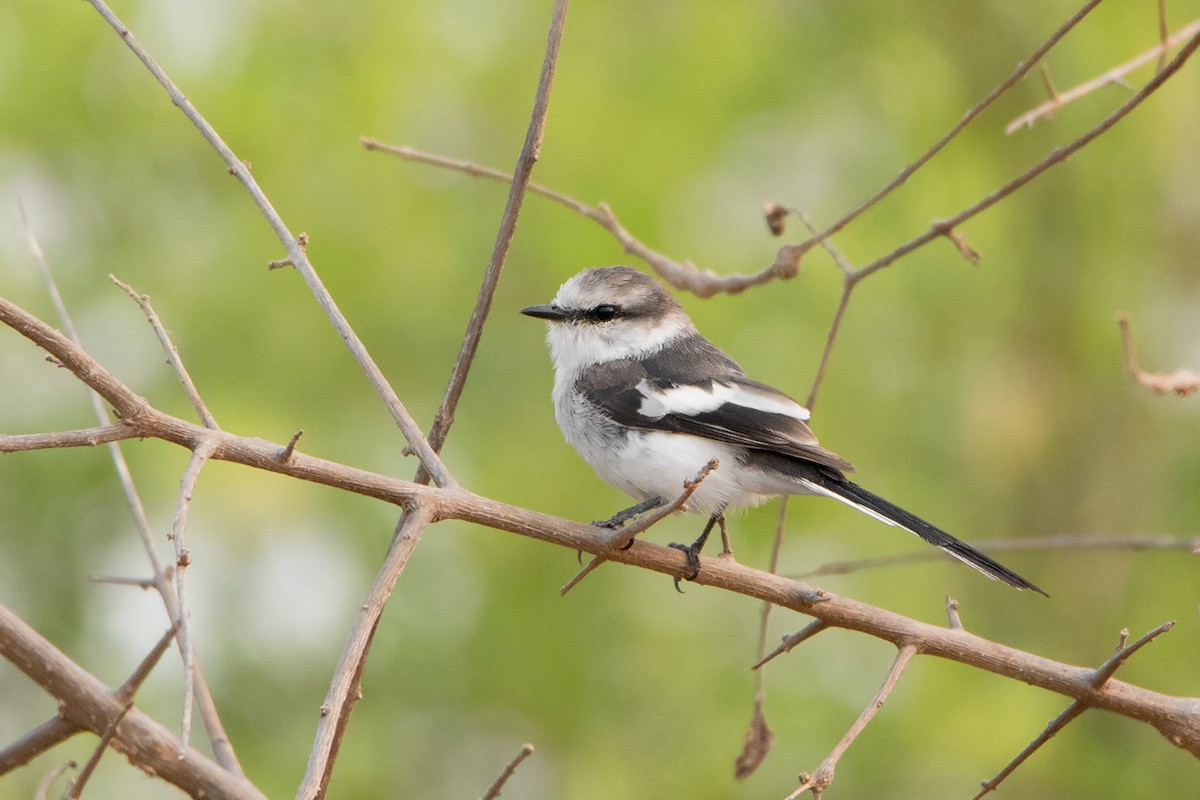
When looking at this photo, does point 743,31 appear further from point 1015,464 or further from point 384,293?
point 1015,464

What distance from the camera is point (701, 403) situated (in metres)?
3.82

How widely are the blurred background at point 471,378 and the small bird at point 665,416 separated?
1869 millimetres

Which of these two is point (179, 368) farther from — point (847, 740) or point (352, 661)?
point (847, 740)

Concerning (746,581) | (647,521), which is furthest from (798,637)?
(647,521)

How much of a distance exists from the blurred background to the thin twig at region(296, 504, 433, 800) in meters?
3.37

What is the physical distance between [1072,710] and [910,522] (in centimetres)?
94

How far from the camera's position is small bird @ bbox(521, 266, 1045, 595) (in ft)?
11.8

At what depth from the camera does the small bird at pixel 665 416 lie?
11.8 feet

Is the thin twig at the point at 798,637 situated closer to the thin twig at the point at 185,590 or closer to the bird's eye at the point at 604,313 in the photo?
the thin twig at the point at 185,590

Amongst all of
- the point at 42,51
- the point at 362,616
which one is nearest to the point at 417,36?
the point at 42,51

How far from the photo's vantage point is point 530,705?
629 centimetres

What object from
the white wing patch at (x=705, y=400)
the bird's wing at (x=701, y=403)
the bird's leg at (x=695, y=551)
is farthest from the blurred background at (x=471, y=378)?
the bird's leg at (x=695, y=551)

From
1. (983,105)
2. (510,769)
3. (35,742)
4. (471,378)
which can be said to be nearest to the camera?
(510,769)

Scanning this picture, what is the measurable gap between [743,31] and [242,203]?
2.99 meters
